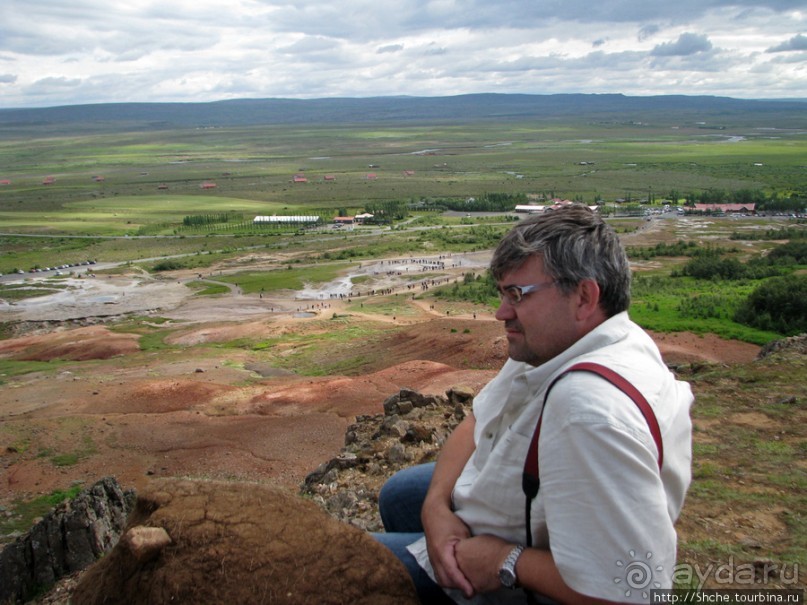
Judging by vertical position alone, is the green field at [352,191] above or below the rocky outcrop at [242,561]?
below

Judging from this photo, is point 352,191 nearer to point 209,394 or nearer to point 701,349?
point 209,394

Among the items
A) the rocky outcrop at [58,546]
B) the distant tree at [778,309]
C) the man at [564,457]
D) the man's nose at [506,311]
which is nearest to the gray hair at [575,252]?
the man at [564,457]

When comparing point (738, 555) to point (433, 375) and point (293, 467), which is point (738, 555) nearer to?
point (293, 467)

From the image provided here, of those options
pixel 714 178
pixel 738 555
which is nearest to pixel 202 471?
pixel 738 555

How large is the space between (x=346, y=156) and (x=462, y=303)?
136m

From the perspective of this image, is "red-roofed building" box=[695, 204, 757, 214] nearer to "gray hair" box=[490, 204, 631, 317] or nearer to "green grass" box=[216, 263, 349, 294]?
"green grass" box=[216, 263, 349, 294]

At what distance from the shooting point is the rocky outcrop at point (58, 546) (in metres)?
7.09

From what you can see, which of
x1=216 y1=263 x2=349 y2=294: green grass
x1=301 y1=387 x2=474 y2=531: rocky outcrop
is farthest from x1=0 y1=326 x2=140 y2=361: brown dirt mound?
x1=301 y1=387 x2=474 y2=531: rocky outcrop

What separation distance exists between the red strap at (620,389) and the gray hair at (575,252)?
1.37 feet

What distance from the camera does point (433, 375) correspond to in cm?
1855

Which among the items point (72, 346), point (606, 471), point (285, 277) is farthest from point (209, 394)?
point (285, 277)

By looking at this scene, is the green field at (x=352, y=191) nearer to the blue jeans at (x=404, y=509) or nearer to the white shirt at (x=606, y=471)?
the blue jeans at (x=404, y=509)

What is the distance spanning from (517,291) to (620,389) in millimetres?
636

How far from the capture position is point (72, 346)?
1195 inches
